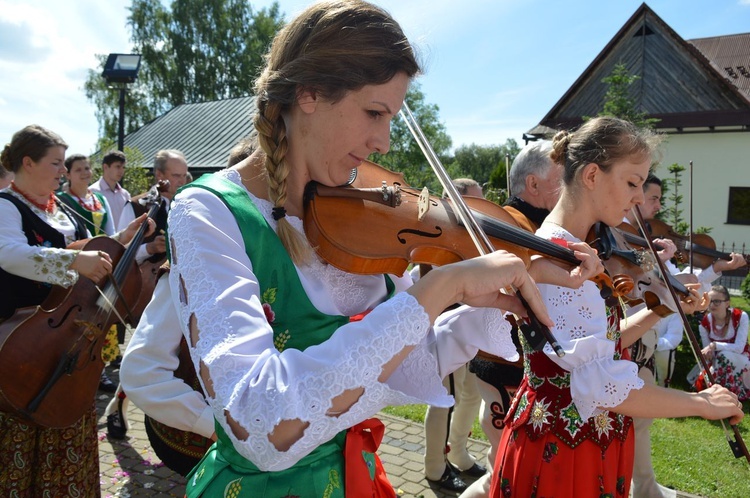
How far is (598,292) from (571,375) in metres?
0.34

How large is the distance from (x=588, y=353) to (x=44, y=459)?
9.37 ft

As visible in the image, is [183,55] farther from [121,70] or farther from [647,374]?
[647,374]

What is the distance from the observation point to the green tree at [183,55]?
3431 cm

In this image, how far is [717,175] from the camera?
1880 centimetres

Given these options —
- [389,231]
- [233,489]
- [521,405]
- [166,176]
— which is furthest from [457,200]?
[166,176]

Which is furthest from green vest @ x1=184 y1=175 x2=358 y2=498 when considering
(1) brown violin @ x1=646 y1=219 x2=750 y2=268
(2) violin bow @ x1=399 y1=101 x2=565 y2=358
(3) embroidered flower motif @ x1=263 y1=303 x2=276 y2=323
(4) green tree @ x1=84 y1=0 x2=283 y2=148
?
(4) green tree @ x1=84 y1=0 x2=283 y2=148

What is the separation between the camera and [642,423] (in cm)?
407

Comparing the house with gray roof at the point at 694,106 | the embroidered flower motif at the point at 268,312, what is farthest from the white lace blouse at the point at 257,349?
the house with gray roof at the point at 694,106

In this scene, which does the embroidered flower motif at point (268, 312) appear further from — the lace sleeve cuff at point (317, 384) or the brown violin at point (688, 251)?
the brown violin at point (688, 251)

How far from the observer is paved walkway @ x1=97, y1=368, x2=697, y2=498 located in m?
4.16

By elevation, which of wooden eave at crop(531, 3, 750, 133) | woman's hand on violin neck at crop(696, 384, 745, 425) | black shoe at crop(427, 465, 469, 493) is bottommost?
black shoe at crop(427, 465, 469, 493)

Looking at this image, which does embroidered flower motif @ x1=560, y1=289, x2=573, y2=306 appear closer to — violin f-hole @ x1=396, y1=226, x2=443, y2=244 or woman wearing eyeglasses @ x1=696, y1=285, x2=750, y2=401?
violin f-hole @ x1=396, y1=226, x2=443, y2=244

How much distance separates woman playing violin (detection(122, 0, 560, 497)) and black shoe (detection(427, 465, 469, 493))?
2.85 meters

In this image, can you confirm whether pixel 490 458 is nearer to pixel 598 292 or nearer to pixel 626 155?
pixel 598 292
